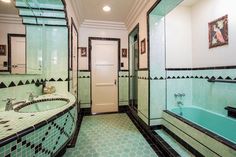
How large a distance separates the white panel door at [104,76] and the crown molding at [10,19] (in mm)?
2455

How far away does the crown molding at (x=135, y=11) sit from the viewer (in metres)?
2.67

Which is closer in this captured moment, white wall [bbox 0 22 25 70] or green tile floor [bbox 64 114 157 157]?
white wall [bbox 0 22 25 70]

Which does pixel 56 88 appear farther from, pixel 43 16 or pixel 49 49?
pixel 43 16

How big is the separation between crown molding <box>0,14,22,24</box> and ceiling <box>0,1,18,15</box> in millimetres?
29

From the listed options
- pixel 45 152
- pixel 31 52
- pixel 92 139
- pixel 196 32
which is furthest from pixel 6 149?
pixel 196 32

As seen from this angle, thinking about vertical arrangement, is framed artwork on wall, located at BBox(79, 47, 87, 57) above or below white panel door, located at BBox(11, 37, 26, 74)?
above

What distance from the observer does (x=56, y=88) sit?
7.41 feet

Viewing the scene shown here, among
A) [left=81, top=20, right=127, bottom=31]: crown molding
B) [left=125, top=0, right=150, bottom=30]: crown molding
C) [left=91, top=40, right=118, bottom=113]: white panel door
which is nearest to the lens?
[left=125, top=0, right=150, bottom=30]: crown molding

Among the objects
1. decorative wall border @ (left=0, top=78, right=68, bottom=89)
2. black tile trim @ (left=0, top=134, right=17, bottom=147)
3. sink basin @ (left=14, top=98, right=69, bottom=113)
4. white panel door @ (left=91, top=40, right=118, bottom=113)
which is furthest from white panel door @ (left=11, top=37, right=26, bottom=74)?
white panel door @ (left=91, top=40, right=118, bottom=113)

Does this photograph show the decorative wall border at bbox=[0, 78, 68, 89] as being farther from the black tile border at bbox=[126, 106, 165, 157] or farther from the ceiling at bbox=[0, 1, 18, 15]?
the black tile border at bbox=[126, 106, 165, 157]

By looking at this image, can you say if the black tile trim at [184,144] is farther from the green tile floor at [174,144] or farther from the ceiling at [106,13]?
the ceiling at [106,13]

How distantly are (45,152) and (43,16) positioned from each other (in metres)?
2.02

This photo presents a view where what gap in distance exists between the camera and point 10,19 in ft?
4.16

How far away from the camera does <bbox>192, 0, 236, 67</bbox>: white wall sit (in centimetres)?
219
